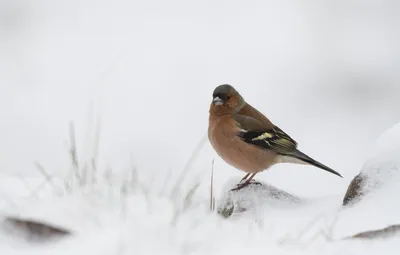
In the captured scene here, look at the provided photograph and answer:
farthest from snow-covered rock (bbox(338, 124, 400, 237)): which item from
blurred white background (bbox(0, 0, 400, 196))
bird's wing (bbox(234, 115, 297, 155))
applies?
blurred white background (bbox(0, 0, 400, 196))

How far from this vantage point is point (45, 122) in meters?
11.4

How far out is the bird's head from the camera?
643 centimetres

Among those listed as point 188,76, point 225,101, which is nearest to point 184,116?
point 188,76

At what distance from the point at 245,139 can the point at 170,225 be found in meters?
2.54

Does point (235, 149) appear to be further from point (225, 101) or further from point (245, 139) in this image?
point (225, 101)

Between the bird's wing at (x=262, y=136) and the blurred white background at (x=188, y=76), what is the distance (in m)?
2.27

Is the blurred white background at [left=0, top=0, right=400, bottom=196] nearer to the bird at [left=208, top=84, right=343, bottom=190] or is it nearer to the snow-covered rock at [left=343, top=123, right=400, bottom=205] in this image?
the bird at [left=208, top=84, right=343, bottom=190]

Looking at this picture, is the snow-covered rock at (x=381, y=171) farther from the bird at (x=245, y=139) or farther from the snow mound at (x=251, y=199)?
the bird at (x=245, y=139)

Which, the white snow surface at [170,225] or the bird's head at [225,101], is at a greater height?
the bird's head at [225,101]

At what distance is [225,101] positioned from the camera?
647cm

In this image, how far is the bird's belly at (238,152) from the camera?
6.23 metres

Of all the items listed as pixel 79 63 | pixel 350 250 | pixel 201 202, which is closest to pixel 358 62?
pixel 79 63

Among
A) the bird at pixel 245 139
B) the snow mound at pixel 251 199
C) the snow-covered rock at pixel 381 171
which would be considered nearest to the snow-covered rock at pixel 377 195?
the snow-covered rock at pixel 381 171

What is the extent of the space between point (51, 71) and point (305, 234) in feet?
32.5
